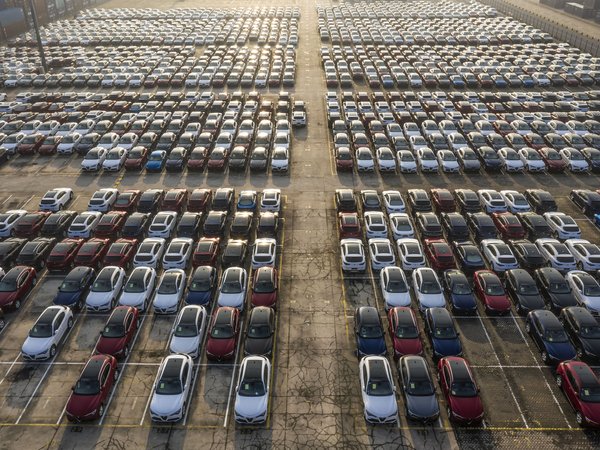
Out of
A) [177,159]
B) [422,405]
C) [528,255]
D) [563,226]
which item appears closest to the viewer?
[422,405]

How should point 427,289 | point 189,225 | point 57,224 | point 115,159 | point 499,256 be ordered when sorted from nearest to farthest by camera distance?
point 427,289, point 499,256, point 189,225, point 57,224, point 115,159

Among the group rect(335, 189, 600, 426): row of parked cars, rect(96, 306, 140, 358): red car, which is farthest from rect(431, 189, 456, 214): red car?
rect(96, 306, 140, 358): red car

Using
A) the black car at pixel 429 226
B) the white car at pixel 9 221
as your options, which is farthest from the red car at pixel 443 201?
the white car at pixel 9 221

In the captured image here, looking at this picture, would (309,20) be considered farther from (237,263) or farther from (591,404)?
(591,404)

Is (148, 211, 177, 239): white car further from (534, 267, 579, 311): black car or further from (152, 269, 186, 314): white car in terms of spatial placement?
(534, 267, 579, 311): black car

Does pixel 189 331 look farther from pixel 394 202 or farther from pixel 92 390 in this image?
pixel 394 202

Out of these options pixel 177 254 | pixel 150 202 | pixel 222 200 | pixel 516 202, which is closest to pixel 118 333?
pixel 177 254
